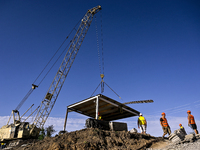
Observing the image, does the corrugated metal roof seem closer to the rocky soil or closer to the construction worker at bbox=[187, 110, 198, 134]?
the rocky soil

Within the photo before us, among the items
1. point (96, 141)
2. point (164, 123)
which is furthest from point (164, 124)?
point (96, 141)

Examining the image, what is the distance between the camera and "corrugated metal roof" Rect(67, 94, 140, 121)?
52.1ft

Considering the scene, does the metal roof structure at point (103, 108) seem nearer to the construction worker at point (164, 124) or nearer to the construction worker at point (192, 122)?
the construction worker at point (164, 124)

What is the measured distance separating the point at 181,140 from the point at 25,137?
22.8 metres

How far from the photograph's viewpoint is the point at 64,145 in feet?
27.5

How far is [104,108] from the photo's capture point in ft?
60.7

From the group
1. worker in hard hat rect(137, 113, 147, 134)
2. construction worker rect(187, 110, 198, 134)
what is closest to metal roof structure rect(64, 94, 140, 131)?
worker in hard hat rect(137, 113, 147, 134)

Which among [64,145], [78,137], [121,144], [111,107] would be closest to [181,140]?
[121,144]

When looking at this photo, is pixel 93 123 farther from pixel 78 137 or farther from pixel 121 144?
pixel 121 144

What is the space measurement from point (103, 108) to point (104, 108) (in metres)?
0.13

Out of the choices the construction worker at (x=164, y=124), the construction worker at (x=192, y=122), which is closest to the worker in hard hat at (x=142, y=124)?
the construction worker at (x=164, y=124)

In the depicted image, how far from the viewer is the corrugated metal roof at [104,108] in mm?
15885

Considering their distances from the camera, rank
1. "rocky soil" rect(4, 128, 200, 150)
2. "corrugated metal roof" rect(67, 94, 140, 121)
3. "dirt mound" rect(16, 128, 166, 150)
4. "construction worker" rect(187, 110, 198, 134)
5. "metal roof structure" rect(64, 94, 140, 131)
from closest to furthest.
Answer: "rocky soil" rect(4, 128, 200, 150), "dirt mound" rect(16, 128, 166, 150), "construction worker" rect(187, 110, 198, 134), "metal roof structure" rect(64, 94, 140, 131), "corrugated metal roof" rect(67, 94, 140, 121)

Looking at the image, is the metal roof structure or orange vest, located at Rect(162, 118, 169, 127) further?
the metal roof structure
